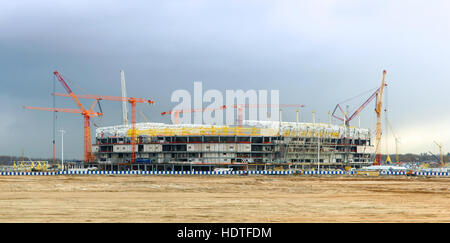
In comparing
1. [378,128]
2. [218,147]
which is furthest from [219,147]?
[378,128]

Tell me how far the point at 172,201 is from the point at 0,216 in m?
13.0

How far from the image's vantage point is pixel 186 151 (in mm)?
145000

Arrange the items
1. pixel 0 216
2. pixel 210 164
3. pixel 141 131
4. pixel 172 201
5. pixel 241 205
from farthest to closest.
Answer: pixel 141 131, pixel 210 164, pixel 172 201, pixel 241 205, pixel 0 216

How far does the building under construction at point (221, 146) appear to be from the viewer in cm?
14438

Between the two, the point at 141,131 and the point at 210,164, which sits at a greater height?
the point at 141,131

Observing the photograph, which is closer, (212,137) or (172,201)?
(172,201)

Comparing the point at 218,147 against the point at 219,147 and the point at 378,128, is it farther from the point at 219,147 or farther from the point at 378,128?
the point at 378,128

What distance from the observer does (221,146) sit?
472ft

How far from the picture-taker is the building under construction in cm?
14438
